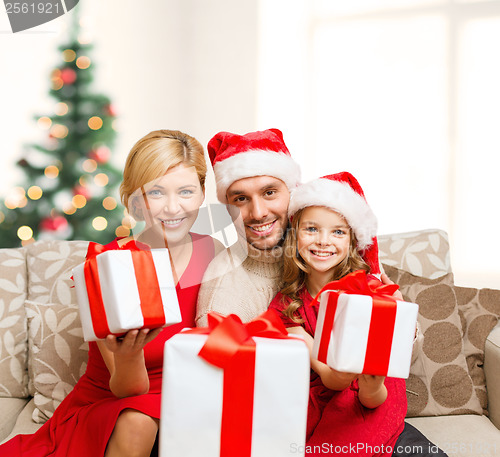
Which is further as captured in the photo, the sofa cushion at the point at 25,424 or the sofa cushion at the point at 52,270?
the sofa cushion at the point at 52,270

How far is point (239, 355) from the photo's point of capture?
892 millimetres

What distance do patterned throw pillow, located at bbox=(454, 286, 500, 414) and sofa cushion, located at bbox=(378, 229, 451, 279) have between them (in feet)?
0.41

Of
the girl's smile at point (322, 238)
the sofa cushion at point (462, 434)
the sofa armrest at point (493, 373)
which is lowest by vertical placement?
the sofa cushion at point (462, 434)

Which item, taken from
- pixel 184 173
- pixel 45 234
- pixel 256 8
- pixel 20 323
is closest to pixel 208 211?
pixel 184 173

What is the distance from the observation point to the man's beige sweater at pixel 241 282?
138 cm

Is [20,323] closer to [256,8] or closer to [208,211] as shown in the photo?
[208,211]

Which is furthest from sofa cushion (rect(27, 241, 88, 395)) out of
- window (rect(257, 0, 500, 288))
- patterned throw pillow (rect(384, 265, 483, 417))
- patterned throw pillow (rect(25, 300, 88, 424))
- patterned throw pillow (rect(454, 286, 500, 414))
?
window (rect(257, 0, 500, 288))

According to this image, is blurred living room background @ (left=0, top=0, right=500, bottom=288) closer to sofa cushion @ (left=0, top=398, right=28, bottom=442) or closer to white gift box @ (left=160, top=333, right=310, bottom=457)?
sofa cushion @ (left=0, top=398, right=28, bottom=442)

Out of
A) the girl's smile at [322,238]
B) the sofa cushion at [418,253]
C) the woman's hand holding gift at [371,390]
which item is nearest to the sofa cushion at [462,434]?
the woman's hand holding gift at [371,390]

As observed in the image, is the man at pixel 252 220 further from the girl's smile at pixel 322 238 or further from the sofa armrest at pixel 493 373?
Answer: the sofa armrest at pixel 493 373

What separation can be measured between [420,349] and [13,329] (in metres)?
1.41

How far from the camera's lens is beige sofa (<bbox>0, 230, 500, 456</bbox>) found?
162cm

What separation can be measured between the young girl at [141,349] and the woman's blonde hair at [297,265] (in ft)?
0.82

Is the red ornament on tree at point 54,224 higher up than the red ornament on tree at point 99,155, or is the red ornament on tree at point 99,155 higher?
the red ornament on tree at point 99,155
